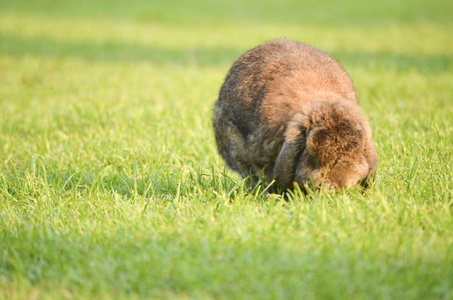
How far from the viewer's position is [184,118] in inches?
247

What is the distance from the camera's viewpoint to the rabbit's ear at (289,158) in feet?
11.0

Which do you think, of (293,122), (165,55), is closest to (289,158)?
(293,122)

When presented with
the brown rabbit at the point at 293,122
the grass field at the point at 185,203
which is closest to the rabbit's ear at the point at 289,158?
the brown rabbit at the point at 293,122

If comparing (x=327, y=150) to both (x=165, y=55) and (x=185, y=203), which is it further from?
(x=165, y=55)

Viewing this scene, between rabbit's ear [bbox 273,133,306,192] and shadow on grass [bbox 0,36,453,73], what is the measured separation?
272 inches

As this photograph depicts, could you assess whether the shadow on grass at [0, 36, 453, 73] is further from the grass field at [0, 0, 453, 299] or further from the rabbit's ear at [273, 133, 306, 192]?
the rabbit's ear at [273, 133, 306, 192]

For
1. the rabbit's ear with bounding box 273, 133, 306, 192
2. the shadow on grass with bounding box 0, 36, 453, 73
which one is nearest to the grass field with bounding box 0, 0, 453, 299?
the rabbit's ear with bounding box 273, 133, 306, 192

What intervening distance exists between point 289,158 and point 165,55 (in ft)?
30.7

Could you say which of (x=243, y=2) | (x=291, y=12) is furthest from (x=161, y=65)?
(x=243, y=2)

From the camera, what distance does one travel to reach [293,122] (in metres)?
Result: 3.46

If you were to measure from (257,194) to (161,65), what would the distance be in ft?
24.9

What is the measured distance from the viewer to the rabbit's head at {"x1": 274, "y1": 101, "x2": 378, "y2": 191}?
3.22m

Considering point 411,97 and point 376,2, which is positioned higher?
point 376,2

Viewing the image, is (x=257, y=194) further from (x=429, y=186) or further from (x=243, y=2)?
(x=243, y=2)
